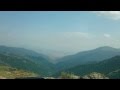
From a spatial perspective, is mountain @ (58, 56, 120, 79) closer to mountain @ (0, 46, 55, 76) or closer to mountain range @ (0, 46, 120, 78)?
mountain range @ (0, 46, 120, 78)

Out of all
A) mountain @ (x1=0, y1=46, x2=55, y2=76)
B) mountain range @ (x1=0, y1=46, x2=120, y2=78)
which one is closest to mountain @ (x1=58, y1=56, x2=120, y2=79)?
mountain range @ (x1=0, y1=46, x2=120, y2=78)

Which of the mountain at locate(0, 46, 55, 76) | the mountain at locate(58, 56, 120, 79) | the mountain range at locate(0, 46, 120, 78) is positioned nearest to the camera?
the mountain at locate(58, 56, 120, 79)

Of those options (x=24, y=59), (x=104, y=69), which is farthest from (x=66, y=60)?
(x=24, y=59)

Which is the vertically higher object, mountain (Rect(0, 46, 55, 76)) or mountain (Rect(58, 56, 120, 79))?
mountain (Rect(0, 46, 55, 76))

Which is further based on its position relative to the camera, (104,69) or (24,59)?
(24,59)

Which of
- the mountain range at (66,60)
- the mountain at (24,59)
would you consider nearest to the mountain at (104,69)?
the mountain range at (66,60)

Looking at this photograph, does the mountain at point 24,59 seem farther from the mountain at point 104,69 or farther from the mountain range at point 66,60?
the mountain at point 104,69

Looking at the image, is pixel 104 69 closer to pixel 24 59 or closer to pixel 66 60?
pixel 66 60

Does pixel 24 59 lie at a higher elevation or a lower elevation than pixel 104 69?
higher
